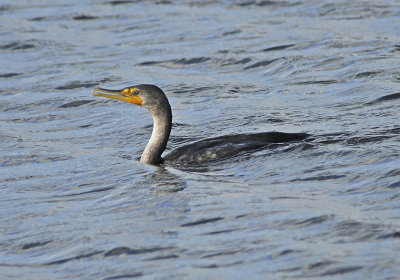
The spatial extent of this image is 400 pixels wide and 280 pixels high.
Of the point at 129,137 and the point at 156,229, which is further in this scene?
the point at 129,137

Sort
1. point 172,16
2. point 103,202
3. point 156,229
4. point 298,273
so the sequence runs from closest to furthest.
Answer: point 298,273 < point 156,229 < point 103,202 < point 172,16

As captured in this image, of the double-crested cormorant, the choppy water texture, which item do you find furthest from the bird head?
the choppy water texture

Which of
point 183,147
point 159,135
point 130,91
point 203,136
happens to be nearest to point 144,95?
point 130,91

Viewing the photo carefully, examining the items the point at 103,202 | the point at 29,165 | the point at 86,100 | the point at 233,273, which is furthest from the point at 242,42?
the point at 233,273

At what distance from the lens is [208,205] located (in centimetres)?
786

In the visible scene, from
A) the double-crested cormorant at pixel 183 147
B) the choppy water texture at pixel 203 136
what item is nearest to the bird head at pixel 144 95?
the double-crested cormorant at pixel 183 147

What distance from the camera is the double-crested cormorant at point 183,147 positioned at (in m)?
9.73

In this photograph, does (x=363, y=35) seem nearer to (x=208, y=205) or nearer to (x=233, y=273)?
(x=208, y=205)

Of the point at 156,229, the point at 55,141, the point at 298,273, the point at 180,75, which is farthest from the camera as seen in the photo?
the point at 180,75

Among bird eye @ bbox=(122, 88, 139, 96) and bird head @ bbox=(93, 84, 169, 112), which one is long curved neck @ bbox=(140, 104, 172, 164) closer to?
bird head @ bbox=(93, 84, 169, 112)

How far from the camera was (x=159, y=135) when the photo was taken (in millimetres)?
10328

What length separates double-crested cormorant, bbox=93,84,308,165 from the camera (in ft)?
31.9

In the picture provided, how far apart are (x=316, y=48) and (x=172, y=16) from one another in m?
4.43

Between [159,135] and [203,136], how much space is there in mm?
1039
